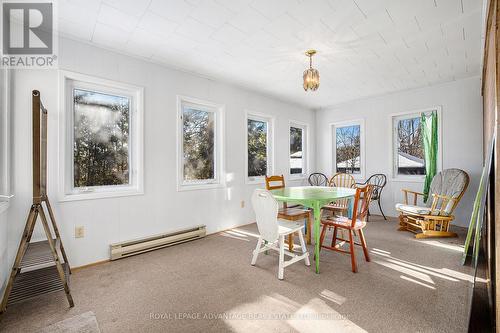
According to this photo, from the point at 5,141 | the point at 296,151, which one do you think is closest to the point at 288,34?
the point at 5,141

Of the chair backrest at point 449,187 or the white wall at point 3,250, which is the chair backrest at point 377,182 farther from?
the white wall at point 3,250

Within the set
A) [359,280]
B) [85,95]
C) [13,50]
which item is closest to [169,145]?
[85,95]

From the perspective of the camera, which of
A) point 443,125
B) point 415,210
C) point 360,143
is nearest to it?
point 415,210

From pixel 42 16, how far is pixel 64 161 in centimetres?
135

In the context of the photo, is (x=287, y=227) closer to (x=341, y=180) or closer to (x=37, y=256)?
(x=37, y=256)

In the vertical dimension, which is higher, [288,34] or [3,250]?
[288,34]

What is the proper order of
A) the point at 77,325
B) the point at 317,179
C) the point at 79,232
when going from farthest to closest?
the point at 317,179 → the point at 79,232 → the point at 77,325

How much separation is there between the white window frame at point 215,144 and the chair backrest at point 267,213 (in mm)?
Result: 1501

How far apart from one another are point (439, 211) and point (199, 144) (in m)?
3.65

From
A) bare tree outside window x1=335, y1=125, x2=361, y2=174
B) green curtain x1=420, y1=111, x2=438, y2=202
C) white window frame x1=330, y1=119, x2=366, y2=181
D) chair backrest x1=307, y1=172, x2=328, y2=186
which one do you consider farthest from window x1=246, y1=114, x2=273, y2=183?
green curtain x1=420, y1=111, x2=438, y2=202

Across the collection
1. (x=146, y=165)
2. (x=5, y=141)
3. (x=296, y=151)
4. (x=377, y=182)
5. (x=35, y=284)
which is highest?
(x=296, y=151)

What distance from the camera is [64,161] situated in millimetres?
2516

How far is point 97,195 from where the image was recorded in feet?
8.86

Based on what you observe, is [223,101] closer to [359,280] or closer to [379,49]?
[379,49]
